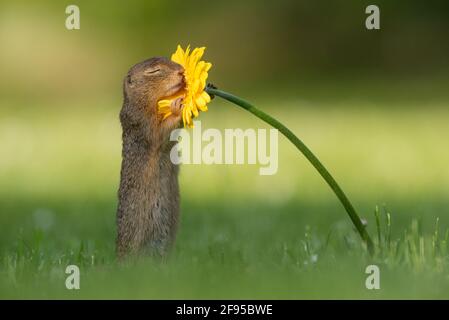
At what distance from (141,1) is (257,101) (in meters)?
4.11

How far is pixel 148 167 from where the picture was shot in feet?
18.3

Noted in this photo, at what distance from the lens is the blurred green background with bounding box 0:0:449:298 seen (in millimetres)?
4891

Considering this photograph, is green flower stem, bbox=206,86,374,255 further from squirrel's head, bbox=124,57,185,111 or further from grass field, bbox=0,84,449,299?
squirrel's head, bbox=124,57,185,111

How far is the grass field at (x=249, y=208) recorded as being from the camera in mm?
4672

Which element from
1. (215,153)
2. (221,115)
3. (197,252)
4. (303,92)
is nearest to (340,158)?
(215,153)

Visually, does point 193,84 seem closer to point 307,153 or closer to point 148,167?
point 148,167

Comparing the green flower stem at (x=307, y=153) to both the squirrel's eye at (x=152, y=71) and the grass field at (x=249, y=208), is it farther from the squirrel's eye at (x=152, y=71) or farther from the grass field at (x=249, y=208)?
the squirrel's eye at (x=152, y=71)

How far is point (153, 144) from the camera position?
18.4ft

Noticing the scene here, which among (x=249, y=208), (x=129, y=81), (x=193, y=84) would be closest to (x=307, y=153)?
(x=193, y=84)

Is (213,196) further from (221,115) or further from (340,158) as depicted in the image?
(221,115)

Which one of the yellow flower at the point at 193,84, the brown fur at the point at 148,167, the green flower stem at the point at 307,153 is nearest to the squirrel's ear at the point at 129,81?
the brown fur at the point at 148,167

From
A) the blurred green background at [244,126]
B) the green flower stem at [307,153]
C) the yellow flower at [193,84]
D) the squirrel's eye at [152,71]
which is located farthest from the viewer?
the squirrel's eye at [152,71]

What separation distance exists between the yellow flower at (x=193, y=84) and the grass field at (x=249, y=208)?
752 millimetres

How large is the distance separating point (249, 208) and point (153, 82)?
11.0 ft
